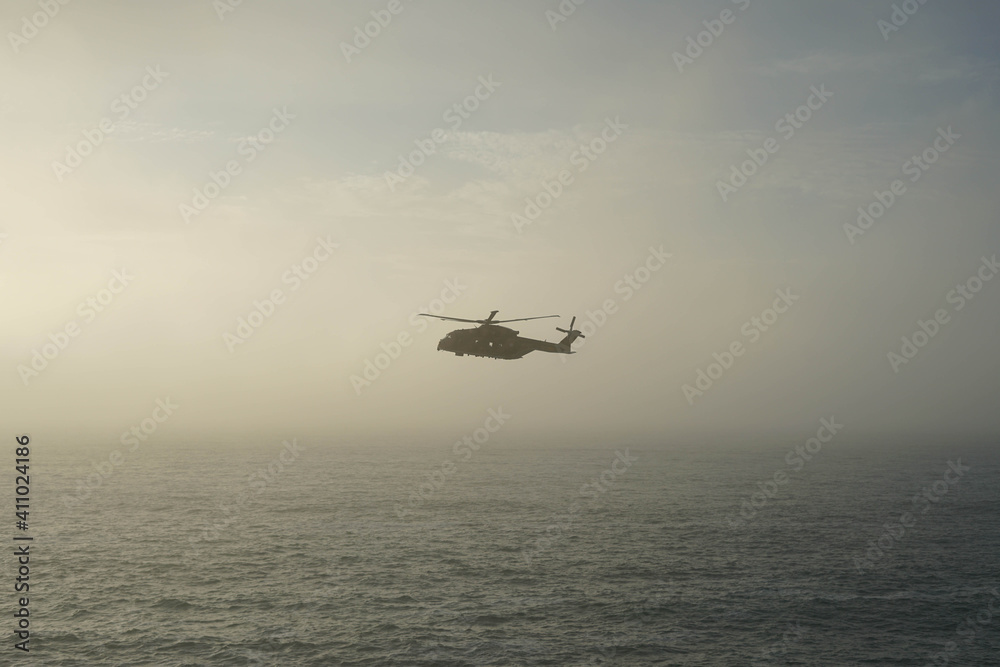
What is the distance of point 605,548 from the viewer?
8862cm

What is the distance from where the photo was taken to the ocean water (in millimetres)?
55844

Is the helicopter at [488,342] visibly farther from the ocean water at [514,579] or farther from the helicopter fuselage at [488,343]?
the ocean water at [514,579]

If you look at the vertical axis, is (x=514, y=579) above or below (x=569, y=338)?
below

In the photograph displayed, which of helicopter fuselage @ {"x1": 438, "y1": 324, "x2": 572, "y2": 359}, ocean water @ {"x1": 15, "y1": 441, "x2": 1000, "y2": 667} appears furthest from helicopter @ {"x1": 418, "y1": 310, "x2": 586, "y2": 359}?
ocean water @ {"x1": 15, "y1": 441, "x2": 1000, "y2": 667}

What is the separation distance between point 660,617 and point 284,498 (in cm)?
9221

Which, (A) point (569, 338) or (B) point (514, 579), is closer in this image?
(A) point (569, 338)

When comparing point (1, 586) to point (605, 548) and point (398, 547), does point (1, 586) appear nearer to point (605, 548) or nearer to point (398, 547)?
point (398, 547)

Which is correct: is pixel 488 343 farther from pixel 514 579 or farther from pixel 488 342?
pixel 514 579

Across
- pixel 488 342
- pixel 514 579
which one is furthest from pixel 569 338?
pixel 514 579

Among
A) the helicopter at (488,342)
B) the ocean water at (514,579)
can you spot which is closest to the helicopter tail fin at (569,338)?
the helicopter at (488,342)

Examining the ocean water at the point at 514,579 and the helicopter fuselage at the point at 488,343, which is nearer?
the helicopter fuselage at the point at 488,343

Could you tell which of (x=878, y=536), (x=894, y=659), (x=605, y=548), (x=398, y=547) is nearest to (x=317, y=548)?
(x=398, y=547)

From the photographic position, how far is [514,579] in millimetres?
73875

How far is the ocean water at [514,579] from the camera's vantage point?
55844 millimetres
